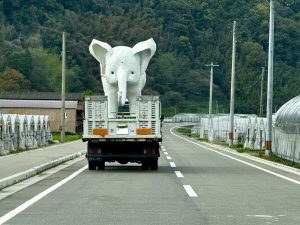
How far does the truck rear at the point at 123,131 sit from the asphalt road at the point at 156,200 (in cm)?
78

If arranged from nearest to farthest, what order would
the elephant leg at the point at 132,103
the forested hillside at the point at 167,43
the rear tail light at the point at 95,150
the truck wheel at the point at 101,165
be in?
the rear tail light at the point at 95,150, the elephant leg at the point at 132,103, the truck wheel at the point at 101,165, the forested hillside at the point at 167,43

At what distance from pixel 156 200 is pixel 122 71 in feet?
32.8

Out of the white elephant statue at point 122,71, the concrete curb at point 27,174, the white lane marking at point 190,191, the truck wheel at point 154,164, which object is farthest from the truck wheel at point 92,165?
the white lane marking at point 190,191

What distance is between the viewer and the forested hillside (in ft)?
388

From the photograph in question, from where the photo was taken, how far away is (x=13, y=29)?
13788cm

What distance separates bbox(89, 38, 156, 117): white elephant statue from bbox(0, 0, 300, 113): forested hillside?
8154cm

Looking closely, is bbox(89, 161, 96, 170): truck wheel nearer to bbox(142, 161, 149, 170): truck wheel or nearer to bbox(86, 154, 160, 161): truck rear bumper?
bbox(86, 154, 160, 161): truck rear bumper

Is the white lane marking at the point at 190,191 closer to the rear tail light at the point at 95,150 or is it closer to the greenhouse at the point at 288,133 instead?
the rear tail light at the point at 95,150

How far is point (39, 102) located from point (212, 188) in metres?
74.2

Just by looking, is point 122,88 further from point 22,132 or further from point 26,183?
point 22,132

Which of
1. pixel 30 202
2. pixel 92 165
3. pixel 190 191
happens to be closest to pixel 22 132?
pixel 92 165

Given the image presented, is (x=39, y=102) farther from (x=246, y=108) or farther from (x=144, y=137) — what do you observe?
(x=144, y=137)

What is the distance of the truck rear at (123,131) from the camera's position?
22609 mm

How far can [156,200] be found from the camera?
14.7 meters
